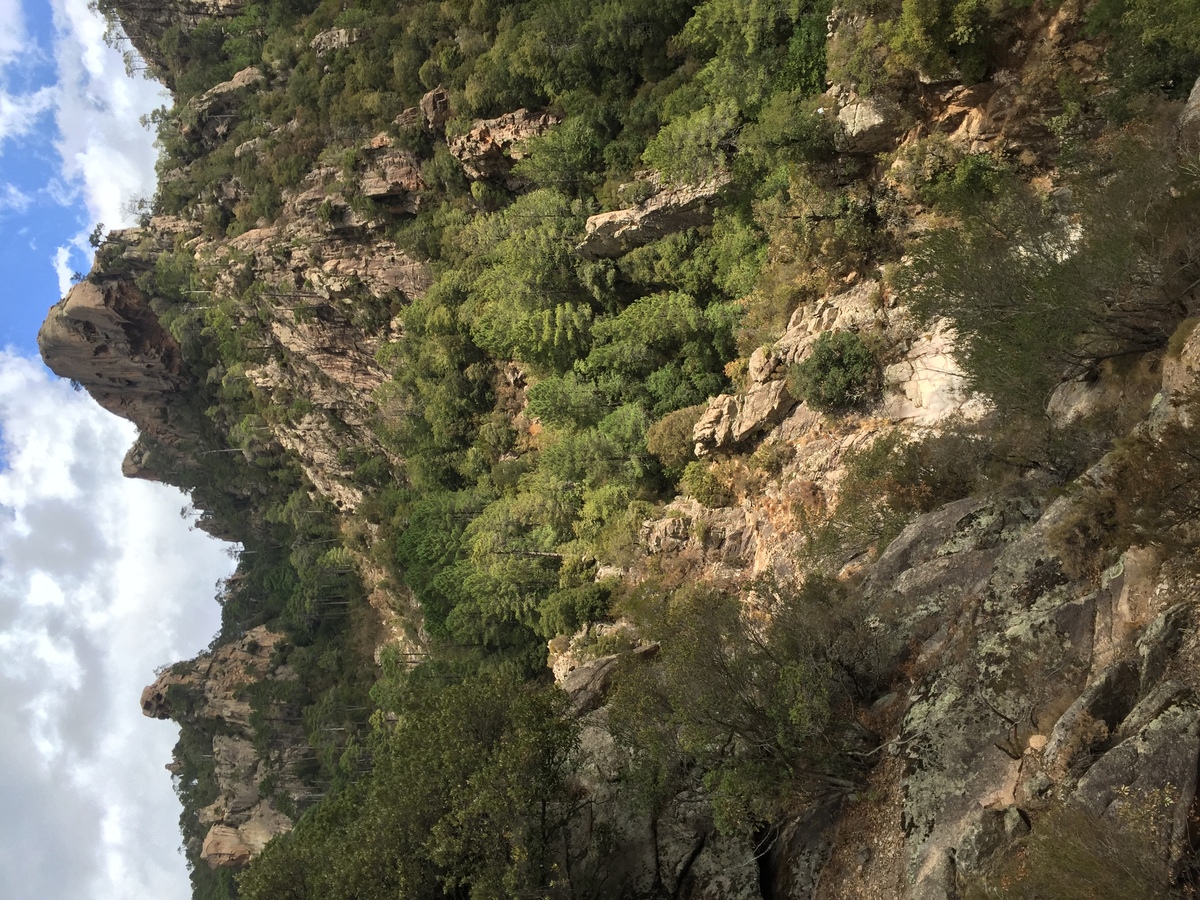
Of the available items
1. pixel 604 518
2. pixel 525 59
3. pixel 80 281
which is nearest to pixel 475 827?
pixel 604 518

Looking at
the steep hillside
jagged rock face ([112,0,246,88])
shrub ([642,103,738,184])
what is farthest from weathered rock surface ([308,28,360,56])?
shrub ([642,103,738,184])

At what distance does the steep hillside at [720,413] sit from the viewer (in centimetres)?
1207

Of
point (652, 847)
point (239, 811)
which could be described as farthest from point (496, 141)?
point (239, 811)

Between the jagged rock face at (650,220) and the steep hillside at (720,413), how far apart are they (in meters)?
→ 0.17

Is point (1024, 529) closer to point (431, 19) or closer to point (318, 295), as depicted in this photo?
point (431, 19)

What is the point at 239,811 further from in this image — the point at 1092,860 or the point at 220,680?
the point at 1092,860

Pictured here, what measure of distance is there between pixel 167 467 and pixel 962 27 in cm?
6611

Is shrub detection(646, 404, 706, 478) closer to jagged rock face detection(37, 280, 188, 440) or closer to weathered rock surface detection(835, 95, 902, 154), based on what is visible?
weathered rock surface detection(835, 95, 902, 154)

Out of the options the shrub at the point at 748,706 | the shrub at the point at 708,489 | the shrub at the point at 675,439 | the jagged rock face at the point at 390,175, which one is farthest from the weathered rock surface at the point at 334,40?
the shrub at the point at 748,706

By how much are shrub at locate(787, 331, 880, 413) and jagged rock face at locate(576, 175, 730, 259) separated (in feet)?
25.6

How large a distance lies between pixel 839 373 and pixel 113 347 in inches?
2103

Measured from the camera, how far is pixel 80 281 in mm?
55188

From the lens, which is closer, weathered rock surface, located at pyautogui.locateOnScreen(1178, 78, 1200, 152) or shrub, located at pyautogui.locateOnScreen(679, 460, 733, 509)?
weathered rock surface, located at pyautogui.locateOnScreen(1178, 78, 1200, 152)

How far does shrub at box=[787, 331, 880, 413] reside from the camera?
23.3m
